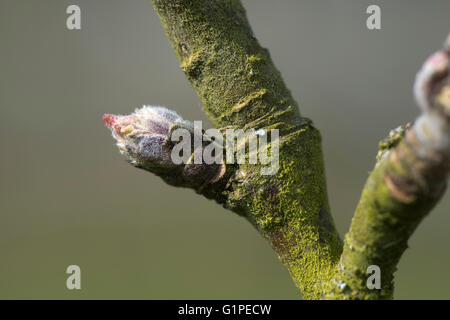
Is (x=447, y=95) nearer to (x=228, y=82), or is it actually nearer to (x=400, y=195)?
(x=400, y=195)

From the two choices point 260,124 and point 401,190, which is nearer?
point 401,190

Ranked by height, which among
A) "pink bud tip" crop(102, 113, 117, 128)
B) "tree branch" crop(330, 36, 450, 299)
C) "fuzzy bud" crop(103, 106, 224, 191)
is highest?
"pink bud tip" crop(102, 113, 117, 128)

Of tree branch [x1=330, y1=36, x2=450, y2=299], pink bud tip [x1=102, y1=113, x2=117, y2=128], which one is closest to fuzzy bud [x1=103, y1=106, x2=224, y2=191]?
pink bud tip [x1=102, y1=113, x2=117, y2=128]

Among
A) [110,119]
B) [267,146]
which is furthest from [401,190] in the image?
[110,119]

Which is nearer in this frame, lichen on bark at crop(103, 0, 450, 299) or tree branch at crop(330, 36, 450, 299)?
tree branch at crop(330, 36, 450, 299)

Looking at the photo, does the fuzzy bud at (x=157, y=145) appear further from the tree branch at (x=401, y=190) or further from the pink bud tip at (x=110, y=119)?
the tree branch at (x=401, y=190)

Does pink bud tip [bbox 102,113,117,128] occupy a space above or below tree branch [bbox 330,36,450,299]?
above

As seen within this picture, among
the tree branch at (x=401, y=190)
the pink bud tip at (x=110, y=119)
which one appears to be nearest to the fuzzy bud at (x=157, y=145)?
the pink bud tip at (x=110, y=119)

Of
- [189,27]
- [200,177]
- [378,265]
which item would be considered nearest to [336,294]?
[378,265]

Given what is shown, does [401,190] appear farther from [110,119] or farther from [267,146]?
[110,119]

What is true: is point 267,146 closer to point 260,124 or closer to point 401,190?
point 260,124

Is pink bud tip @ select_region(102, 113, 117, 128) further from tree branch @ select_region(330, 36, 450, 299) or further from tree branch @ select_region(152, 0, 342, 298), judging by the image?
tree branch @ select_region(330, 36, 450, 299)
